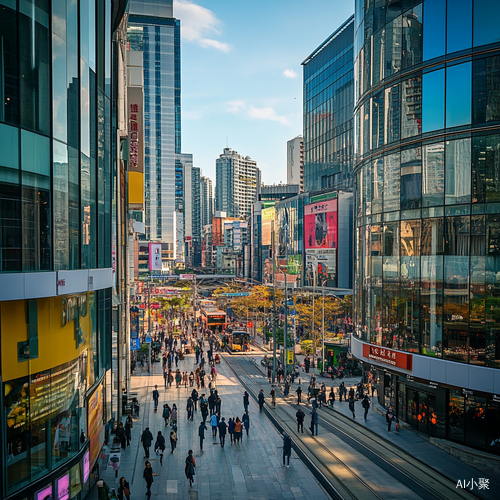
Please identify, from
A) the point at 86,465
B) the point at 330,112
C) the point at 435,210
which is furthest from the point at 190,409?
the point at 330,112

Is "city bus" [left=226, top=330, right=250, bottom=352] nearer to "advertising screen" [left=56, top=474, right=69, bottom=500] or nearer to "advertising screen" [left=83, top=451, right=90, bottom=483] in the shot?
"advertising screen" [left=83, top=451, right=90, bottom=483]

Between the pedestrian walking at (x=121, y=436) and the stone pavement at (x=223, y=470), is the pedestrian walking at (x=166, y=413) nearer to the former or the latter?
the stone pavement at (x=223, y=470)

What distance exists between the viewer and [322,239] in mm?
80062

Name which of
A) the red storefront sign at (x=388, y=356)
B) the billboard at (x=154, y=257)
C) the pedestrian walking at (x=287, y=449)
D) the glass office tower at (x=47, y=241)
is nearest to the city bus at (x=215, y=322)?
the billboard at (x=154, y=257)

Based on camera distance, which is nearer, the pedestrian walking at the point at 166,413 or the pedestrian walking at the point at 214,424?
the pedestrian walking at the point at 214,424

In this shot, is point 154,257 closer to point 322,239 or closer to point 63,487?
point 322,239

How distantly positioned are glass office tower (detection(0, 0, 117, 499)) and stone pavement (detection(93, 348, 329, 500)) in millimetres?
3731

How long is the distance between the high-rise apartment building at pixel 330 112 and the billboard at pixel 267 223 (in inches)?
382

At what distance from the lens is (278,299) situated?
75.1m

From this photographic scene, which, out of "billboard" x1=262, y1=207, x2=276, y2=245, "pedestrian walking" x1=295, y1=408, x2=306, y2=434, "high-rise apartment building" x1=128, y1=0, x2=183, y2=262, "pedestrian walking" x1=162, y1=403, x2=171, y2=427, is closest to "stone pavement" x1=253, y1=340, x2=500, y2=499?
"pedestrian walking" x1=295, y1=408, x2=306, y2=434

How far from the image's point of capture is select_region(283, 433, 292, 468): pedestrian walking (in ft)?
66.3

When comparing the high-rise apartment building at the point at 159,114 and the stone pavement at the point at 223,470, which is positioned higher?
the high-rise apartment building at the point at 159,114

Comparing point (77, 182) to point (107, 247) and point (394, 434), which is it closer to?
point (107, 247)

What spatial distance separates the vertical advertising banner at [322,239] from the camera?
254 feet
